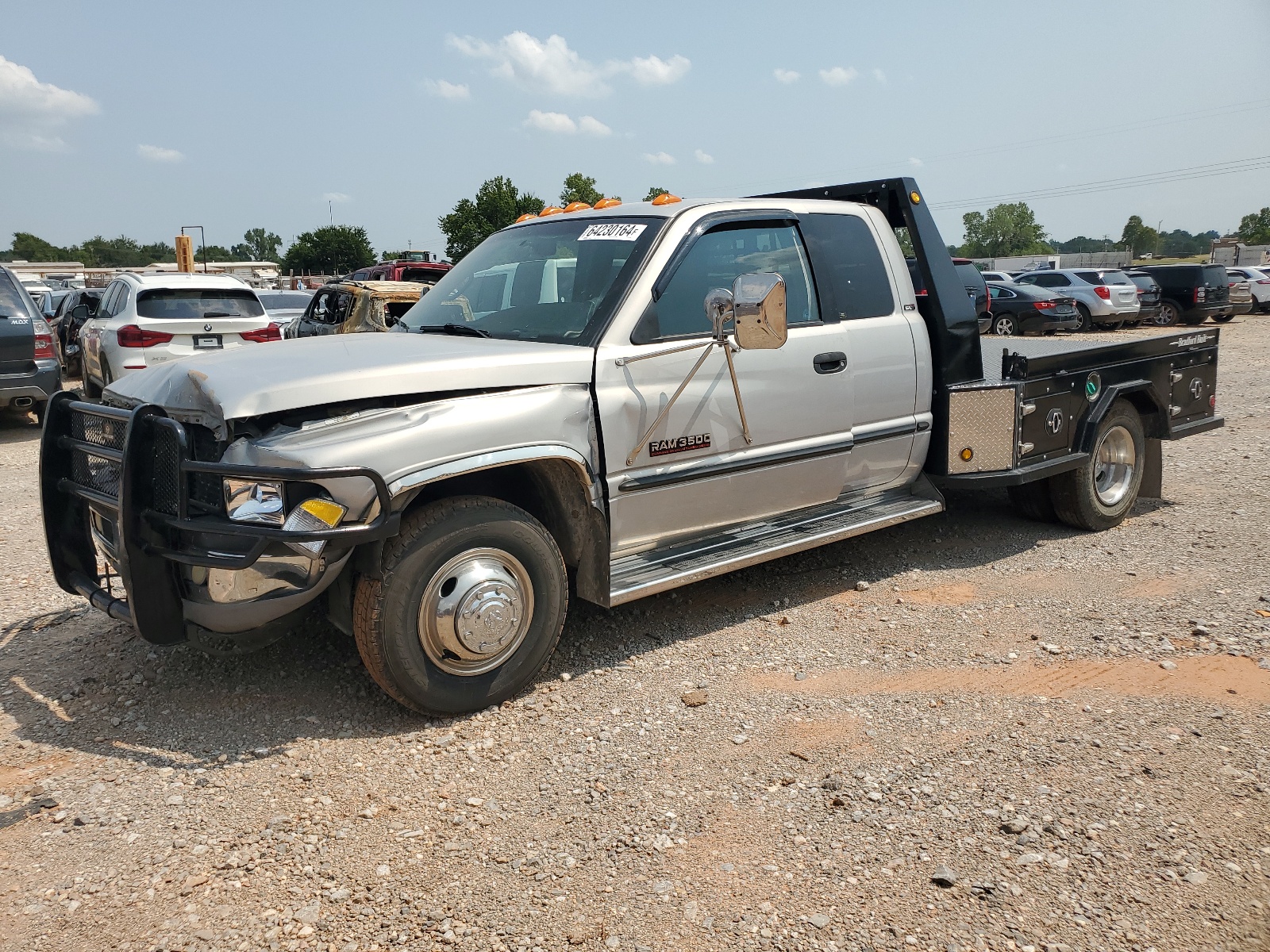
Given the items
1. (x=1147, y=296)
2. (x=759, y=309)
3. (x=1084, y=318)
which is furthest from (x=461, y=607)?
(x=1147, y=296)

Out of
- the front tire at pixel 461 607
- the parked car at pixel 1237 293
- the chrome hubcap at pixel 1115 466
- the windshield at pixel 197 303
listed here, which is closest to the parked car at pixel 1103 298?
the parked car at pixel 1237 293

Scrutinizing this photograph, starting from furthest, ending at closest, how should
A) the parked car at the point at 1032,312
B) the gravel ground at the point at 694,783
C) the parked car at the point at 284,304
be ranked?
the parked car at the point at 1032,312 → the parked car at the point at 284,304 → the gravel ground at the point at 694,783

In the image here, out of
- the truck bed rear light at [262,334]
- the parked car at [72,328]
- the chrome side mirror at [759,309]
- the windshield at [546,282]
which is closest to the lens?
the chrome side mirror at [759,309]

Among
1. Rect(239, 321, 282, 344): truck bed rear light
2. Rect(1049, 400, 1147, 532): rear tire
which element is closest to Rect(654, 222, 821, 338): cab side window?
Rect(1049, 400, 1147, 532): rear tire

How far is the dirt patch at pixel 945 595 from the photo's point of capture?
493 centimetres

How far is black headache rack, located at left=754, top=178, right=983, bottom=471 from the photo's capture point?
5.26 metres

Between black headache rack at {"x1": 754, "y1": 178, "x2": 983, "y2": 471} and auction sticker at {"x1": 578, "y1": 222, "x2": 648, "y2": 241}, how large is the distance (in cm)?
106

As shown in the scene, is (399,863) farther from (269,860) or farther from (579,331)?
(579,331)

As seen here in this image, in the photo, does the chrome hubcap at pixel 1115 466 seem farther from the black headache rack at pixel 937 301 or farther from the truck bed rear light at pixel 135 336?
the truck bed rear light at pixel 135 336

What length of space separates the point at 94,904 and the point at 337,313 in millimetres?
10895

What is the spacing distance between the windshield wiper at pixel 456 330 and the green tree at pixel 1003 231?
453 feet

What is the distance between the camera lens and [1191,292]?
2444 centimetres

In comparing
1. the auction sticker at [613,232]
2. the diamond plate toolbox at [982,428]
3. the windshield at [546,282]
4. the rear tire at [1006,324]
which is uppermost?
the auction sticker at [613,232]

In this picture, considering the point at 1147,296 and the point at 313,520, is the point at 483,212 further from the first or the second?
the point at 313,520
